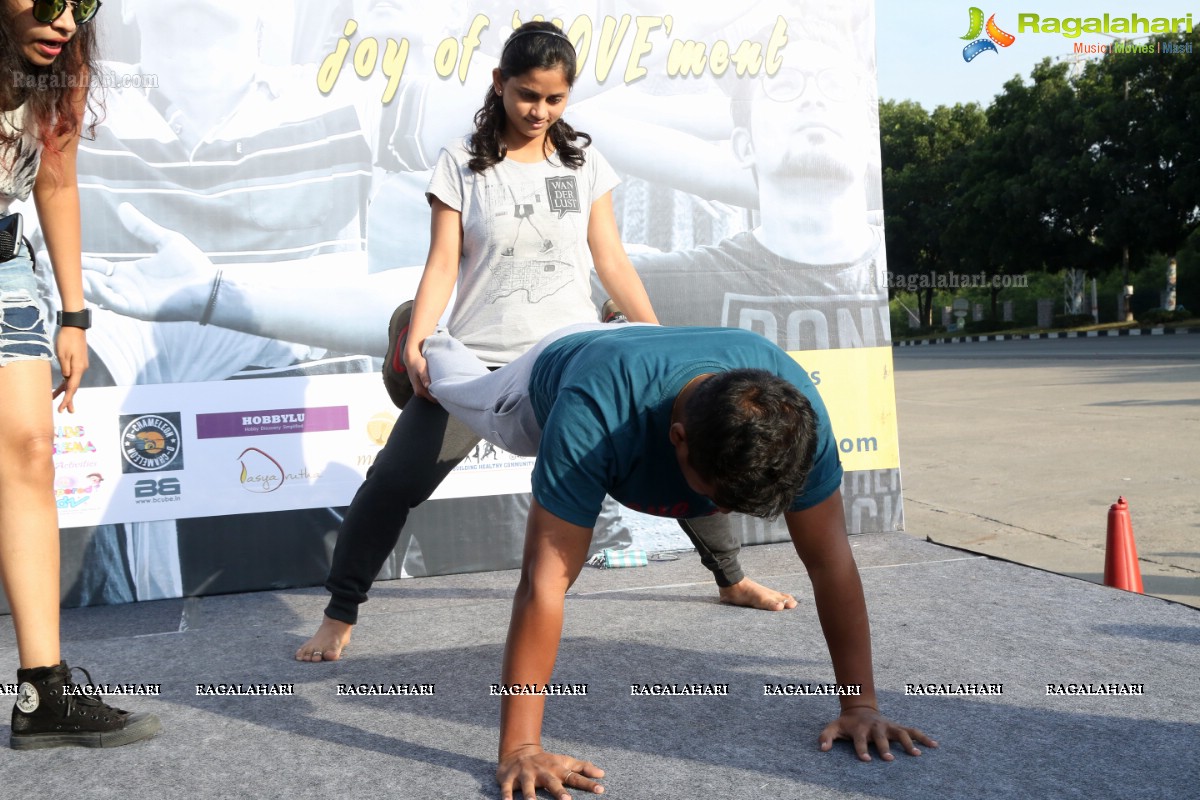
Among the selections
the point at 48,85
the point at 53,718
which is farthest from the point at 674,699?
the point at 48,85


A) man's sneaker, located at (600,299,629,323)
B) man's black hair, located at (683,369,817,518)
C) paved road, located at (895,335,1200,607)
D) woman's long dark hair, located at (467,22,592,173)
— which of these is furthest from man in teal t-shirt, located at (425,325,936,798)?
paved road, located at (895,335,1200,607)

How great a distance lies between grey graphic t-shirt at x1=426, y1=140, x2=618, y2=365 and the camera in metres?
2.94

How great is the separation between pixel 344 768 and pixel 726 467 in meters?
1.05

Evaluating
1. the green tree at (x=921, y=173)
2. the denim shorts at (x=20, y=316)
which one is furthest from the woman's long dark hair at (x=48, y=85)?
the green tree at (x=921, y=173)

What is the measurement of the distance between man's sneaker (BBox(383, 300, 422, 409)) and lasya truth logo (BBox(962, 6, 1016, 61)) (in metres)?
16.5

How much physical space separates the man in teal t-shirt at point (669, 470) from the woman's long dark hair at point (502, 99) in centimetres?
85

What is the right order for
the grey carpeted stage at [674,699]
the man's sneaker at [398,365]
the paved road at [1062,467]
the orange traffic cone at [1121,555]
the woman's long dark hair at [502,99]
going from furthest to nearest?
the paved road at [1062,467], the orange traffic cone at [1121,555], the man's sneaker at [398,365], the woman's long dark hair at [502,99], the grey carpeted stage at [674,699]

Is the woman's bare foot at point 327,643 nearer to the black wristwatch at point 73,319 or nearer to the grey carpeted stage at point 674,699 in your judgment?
the grey carpeted stage at point 674,699

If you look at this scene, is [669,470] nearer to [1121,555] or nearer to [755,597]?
[755,597]

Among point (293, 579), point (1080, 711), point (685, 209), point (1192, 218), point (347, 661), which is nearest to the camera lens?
point (1080, 711)

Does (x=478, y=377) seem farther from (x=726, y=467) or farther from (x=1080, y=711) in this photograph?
(x=1080, y=711)

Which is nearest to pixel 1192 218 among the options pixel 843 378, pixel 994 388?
pixel 994 388

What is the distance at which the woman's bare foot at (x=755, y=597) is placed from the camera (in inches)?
133

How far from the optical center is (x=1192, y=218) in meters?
28.0
